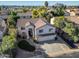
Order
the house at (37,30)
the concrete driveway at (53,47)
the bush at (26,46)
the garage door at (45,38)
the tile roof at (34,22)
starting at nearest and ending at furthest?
the concrete driveway at (53,47) < the bush at (26,46) < the garage door at (45,38) < the house at (37,30) < the tile roof at (34,22)

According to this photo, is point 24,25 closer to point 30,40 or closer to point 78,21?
point 30,40

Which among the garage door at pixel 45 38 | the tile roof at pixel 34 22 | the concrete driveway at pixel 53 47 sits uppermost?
the tile roof at pixel 34 22

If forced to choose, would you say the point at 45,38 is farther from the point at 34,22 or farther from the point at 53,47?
the point at 34,22

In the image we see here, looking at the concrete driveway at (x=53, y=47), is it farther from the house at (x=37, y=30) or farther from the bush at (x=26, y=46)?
the bush at (x=26, y=46)

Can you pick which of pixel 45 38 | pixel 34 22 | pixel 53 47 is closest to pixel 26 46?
pixel 53 47

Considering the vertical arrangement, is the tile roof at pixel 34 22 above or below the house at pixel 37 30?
above

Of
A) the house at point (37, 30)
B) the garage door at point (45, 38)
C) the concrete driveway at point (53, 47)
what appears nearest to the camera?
the concrete driveway at point (53, 47)

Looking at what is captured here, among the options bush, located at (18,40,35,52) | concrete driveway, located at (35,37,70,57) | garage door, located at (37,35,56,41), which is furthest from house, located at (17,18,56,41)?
bush, located at (18,40,35,52)

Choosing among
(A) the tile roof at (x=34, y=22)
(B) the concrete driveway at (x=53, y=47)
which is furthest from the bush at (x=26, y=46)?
(A) the tile roof at (x=34, y=22)

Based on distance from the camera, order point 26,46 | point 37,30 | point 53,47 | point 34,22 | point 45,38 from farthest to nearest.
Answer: point 34,22, point 37,30, point 45,38, point 53,47, point 26,46
